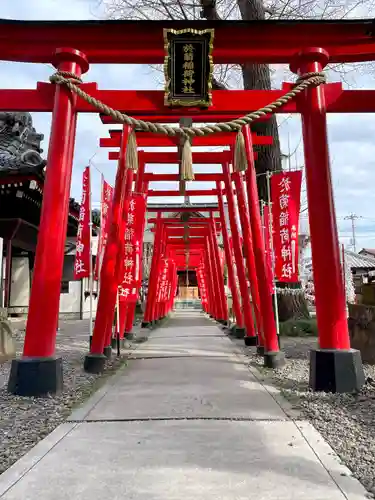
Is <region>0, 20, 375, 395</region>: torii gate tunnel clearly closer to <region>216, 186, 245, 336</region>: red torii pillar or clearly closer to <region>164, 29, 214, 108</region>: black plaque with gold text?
<region>164, 29, 214, 108</region>: black plaque with gold text

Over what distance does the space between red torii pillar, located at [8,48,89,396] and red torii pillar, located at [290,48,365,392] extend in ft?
9.59

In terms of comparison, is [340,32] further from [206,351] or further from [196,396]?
[206,351]

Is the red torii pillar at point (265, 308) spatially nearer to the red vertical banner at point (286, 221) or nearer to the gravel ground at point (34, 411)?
the red vertical banner at point (286, 221)

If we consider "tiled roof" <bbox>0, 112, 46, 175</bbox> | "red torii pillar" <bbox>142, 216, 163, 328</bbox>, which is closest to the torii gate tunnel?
"tiled roof" <bbox>0, 112, 46, 175</bbox>

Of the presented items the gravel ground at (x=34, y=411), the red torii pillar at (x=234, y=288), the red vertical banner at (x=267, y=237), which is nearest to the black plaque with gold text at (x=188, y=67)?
the red vertical banner at (x=267, y=237)

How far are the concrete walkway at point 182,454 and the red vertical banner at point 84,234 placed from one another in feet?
11.7

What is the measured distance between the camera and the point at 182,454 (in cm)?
298

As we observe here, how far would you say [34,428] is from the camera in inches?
146

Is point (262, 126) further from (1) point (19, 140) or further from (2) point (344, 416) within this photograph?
(1) point (19, 140)

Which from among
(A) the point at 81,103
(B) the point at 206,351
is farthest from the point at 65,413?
(B) the point at 206,351

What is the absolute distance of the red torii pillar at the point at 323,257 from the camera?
15.6ft

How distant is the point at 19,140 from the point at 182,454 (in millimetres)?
14295

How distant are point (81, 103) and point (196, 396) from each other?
395 cm

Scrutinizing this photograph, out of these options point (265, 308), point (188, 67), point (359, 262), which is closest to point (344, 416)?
point (265, 308)
